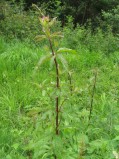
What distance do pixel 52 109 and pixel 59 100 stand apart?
3.2 inches

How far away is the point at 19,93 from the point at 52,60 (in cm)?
212

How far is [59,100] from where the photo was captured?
2283mm

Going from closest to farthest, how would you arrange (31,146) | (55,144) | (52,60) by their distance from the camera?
(52,60) → (55,144) → (31,146)

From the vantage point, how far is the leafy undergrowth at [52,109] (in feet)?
7.51

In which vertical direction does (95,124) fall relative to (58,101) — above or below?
below

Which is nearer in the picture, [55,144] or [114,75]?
[55,144]

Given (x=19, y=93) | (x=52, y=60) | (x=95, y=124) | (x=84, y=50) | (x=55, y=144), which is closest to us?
(x=52, y=60)

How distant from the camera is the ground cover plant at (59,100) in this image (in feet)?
7.29

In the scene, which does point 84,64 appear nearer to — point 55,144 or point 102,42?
point 102,42

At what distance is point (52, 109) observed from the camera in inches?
88.7

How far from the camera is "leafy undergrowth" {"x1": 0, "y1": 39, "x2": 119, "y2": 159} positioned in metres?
2.29

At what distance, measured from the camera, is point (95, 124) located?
3.01 meters

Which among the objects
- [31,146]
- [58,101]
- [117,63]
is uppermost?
[58,101]

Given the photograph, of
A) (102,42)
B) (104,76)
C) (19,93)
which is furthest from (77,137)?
(102,42)
